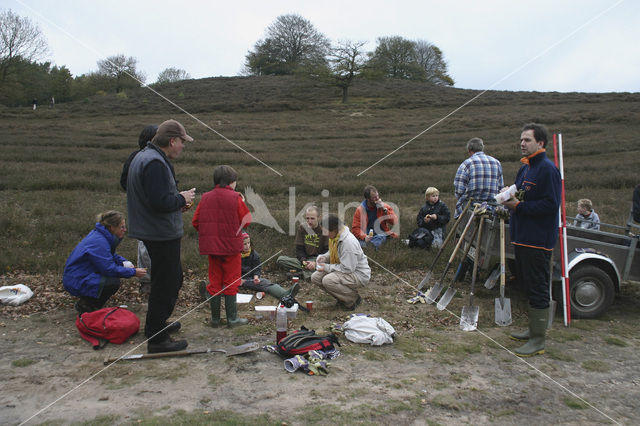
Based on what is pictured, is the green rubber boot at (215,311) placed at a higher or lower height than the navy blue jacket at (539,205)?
lower

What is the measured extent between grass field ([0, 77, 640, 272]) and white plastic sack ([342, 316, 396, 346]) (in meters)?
2.94

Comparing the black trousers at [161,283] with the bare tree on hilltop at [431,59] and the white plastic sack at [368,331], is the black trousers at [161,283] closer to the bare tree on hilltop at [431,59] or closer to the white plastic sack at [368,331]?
the white plastic sack at [368,331]

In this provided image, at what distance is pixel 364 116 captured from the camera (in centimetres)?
4134

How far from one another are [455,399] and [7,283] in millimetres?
6672

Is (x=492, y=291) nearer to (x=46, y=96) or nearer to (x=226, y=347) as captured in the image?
(x=226, y=347)

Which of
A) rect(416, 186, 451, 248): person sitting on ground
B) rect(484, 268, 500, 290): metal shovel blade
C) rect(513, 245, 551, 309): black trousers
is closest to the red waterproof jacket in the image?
rect(513, 245, 551, 309): black trousers

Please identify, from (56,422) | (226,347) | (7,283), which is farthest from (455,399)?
(7,283)

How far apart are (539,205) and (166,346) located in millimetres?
4290

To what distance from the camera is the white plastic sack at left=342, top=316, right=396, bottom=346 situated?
5.13 m

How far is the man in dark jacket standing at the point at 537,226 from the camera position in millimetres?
4855

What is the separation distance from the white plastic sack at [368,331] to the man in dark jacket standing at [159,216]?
6.28 ft

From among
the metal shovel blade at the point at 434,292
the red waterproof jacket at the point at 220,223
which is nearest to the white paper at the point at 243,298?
the red waterproof jacket at the point at 220,223

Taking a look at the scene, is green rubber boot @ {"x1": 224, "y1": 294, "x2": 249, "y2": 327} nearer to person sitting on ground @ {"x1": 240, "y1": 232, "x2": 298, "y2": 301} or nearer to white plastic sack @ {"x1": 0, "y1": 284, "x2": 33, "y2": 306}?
person sitting on ground @ {"x1": 240, "y1": 232, "x2": 298, "y2": 301}

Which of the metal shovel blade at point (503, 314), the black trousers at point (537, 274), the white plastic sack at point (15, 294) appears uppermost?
the black trousers at point (537, 274)
